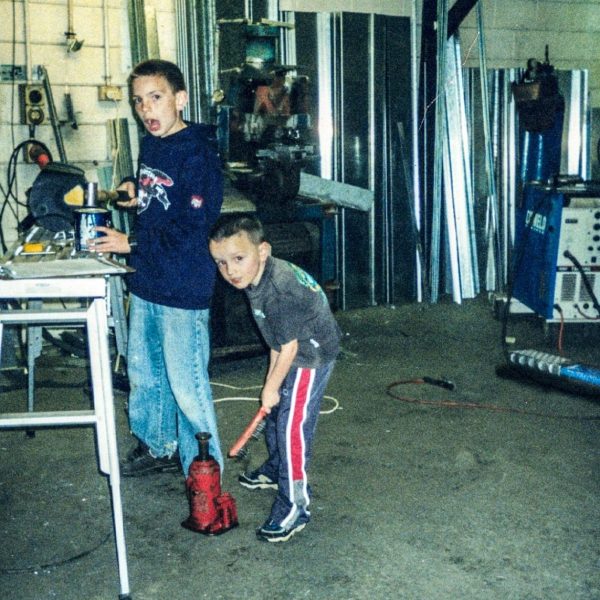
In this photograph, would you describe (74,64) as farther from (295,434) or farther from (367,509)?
(367,509)

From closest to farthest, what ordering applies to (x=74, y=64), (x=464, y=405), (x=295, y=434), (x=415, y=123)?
(x=295, y=434) → (x=464, y=405) → (x=74, y=64) → (x=415, y=123)

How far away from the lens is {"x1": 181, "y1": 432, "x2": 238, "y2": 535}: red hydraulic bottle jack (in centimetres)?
254

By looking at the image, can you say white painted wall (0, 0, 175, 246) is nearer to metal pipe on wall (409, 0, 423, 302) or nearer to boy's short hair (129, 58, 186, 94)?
metal pipe on wall (409, 0, 423, 302)

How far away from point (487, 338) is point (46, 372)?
271 cm

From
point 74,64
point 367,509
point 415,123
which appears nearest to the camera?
point 367,509

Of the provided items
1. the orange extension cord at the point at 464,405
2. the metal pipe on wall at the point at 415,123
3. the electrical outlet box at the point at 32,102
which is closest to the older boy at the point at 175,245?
the orange extension cord at the point at 464,405

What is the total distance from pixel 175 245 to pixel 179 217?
0.31 feet

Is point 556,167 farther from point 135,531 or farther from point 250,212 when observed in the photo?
point 135,531

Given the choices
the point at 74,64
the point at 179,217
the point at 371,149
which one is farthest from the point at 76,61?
the point at 179,217

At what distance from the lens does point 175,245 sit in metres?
2.66

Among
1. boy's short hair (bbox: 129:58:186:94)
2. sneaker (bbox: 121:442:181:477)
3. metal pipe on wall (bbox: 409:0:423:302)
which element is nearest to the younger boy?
boy's short hair (bbox: 129:58:186:94)

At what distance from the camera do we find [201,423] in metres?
2.71

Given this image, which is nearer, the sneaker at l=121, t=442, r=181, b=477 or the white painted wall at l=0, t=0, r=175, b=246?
the sneaker at l=121, t=442, r=181, b=477

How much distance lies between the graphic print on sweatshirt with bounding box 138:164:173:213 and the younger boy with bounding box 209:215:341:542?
0.24 metres
